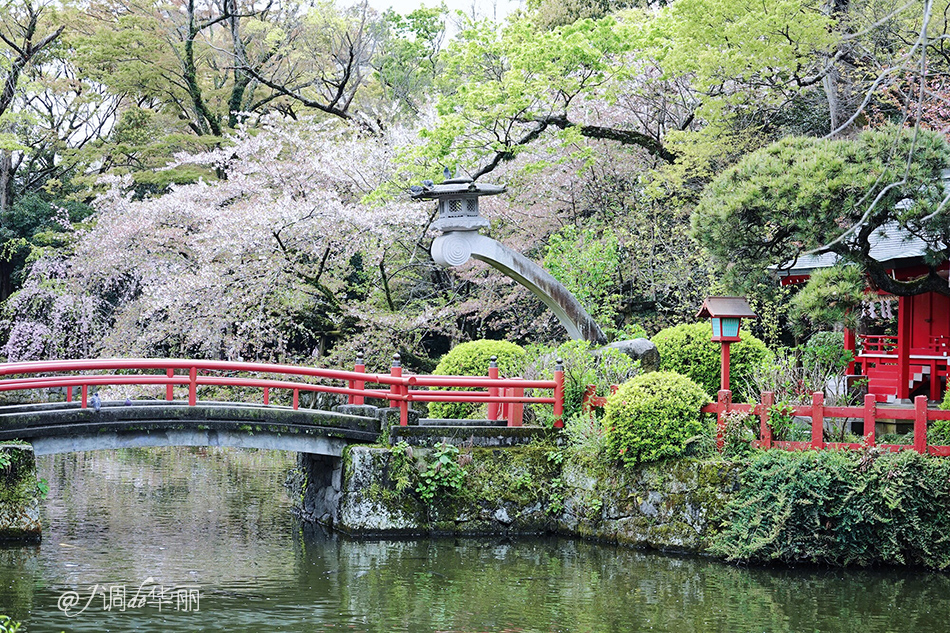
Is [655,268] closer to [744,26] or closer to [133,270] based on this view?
[744,26]

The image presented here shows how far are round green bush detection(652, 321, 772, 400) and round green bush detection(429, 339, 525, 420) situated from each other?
2393 millimetres

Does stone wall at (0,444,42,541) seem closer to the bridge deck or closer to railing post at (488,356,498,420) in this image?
the bridge deck

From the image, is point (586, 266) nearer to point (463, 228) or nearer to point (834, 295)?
point (463, 228)

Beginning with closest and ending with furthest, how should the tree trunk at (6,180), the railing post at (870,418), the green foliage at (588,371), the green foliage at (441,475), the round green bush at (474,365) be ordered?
the railing post at (870,418) → the green foliage at (441,475) → the green foliage at (588,371) → the round green bush at (474,365) → the tree trunk at (6,180)

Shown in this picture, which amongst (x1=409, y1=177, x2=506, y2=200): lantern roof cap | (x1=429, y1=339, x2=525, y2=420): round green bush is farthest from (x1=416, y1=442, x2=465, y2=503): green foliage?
(x1=409, y1=177, x2=506, y2=200): lantern roof cap

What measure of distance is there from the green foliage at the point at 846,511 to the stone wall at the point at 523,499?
0.94m

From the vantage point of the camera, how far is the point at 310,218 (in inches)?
816

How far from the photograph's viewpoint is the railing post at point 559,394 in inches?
549

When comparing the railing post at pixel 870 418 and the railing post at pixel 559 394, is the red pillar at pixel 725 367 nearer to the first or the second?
the railing post at pixel 559 394

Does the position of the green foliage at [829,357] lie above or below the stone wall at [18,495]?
above

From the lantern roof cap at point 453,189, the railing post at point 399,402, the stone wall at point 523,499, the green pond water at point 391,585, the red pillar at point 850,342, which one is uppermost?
the lantern roof cap at point 453,189

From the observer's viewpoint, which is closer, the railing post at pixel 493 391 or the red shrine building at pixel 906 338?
the red shrine building at pixel 906 338

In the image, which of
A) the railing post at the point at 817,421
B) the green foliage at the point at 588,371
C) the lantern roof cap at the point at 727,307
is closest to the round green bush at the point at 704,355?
the green foliage at the point at 588,371

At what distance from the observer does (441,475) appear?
13633 mm
